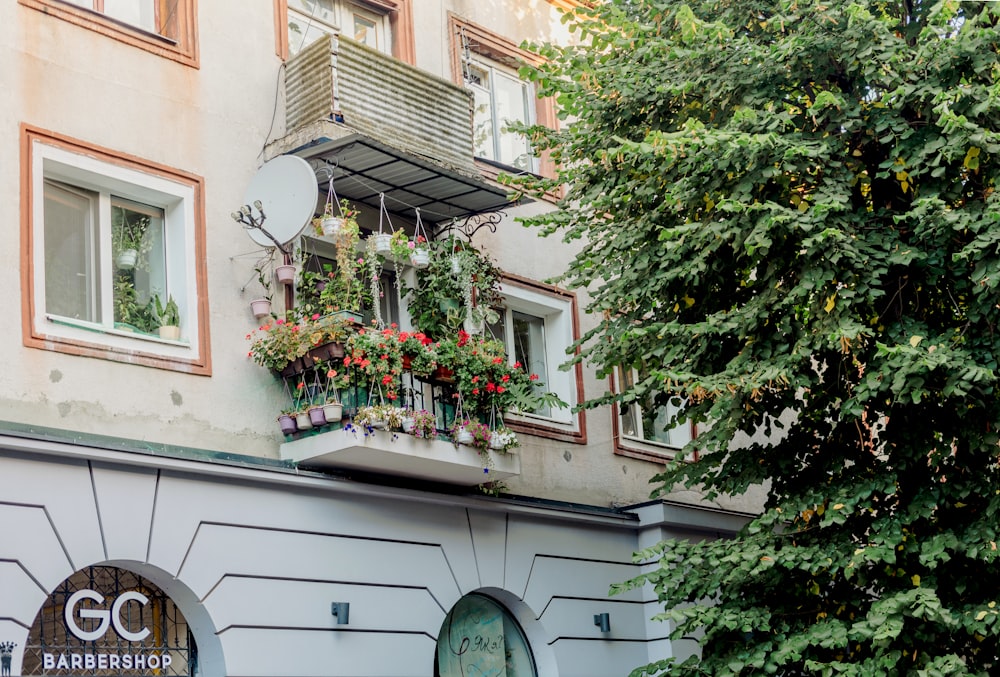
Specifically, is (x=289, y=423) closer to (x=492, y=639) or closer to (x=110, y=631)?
(x=110, y=631)

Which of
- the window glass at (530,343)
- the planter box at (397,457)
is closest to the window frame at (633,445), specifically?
the window glass at (530,343)

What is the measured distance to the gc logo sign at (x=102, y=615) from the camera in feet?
36.3

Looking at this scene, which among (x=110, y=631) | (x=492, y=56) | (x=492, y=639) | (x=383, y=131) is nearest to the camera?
(x=110, y=631)

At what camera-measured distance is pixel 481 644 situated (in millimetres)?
14906

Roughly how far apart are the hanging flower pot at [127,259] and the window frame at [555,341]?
486 cm

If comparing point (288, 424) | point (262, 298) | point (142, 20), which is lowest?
point (288, 424)

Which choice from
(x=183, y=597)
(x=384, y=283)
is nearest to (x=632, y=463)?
(x=384, y=283)

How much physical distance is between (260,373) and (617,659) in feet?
18.2

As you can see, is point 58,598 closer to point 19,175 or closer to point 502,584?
point 19,175

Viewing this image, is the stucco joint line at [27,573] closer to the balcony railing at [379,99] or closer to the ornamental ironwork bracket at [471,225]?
the balcony railing at [379,99]

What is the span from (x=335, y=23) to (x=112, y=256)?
14.7ft

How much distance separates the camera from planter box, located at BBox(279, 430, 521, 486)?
12.9m

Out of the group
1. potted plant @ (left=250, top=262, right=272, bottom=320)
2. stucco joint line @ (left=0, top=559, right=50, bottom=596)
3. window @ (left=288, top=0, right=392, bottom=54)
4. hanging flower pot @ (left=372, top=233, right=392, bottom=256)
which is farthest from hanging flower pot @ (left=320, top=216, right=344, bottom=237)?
stucco joint line @ (left=0, top=559, right=50, bottom=596)

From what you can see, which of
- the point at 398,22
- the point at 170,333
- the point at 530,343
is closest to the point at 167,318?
the point at 170,333
